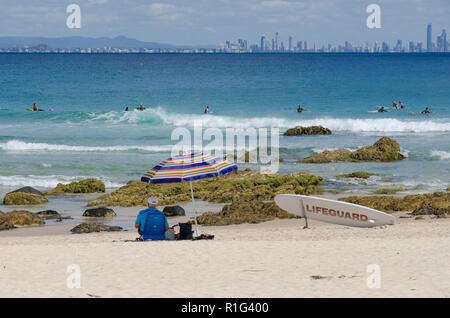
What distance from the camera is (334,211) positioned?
15141mm

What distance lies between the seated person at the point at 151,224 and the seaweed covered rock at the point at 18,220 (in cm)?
517

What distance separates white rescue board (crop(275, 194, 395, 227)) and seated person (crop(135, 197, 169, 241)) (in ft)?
12.8

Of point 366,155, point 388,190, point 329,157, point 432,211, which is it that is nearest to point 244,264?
point 432,211

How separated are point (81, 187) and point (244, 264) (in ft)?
41.3

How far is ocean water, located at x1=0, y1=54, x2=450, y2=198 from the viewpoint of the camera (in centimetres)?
2678

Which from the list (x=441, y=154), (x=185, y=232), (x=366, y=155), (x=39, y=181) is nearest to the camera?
(x=185, y=232)

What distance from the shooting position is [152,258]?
1149cm

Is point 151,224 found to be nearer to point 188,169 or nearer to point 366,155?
point 188,169

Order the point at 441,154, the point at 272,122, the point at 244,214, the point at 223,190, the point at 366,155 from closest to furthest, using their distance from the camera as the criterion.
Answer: the point at 244,214
the point at 223,190
the point at 366,155
the point at 441,154
the point at 272,122

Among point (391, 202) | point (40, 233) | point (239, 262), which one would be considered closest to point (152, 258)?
point (239, 262)

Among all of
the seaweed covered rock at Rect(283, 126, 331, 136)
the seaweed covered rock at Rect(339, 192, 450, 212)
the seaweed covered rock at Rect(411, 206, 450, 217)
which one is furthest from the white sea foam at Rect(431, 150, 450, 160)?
the seaweed covered rock at Rect(411, 206, 450, 217)

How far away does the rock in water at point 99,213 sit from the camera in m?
18.1

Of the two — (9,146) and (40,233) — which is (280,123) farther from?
(40,233)
